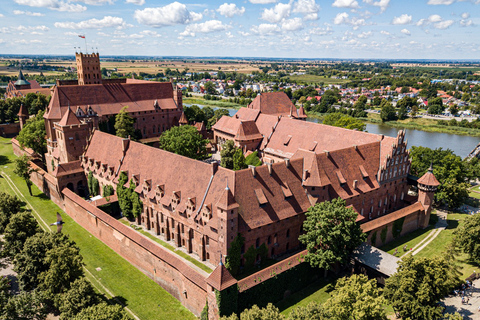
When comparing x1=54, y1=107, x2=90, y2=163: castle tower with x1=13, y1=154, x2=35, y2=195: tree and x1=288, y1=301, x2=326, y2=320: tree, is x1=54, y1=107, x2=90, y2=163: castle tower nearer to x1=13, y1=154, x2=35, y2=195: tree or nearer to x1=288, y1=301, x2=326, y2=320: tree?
x1=13, y1=154, x2=35, y2=195: tree

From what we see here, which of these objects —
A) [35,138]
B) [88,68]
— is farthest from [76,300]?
[88,68]

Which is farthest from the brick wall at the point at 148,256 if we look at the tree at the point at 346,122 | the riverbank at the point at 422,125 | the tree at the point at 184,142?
the riverbank at the point at 422,125

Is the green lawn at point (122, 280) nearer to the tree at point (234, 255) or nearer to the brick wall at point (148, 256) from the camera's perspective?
the brick wall at point (148, 256)

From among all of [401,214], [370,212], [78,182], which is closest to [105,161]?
[78,182]

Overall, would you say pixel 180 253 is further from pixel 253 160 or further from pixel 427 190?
pixel 427 190

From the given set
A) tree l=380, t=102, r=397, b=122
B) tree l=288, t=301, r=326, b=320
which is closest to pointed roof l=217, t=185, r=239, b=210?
tree l=288, t=301, r=326, b=320
